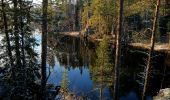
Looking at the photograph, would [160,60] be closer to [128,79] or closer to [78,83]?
[128,79]

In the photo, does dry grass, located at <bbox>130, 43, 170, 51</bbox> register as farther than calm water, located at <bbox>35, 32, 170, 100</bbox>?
Yes

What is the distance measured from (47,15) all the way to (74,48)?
45447mm

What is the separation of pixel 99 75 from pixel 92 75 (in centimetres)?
568

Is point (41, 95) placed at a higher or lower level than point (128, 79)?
higher

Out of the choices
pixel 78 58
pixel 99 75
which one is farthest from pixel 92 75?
pixel 78 58

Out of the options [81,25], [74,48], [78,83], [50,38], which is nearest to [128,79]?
[78,83]

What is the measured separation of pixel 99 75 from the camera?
32031mm

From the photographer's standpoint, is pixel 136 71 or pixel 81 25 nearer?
pixel 136 71

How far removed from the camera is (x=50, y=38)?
69.8 feet

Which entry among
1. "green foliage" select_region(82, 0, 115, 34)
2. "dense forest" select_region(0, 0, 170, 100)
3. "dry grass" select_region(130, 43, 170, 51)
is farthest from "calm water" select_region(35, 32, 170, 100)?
"green foliage" select_region(82, 0, 115, 34)

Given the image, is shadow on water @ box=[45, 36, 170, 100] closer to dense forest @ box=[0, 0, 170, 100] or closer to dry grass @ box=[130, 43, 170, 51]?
dense forest @ box=[0, 0, 170, 100]

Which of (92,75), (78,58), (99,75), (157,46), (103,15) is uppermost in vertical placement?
(103,15)

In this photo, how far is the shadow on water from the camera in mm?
30641

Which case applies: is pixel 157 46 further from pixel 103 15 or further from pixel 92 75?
pixel 92 75
